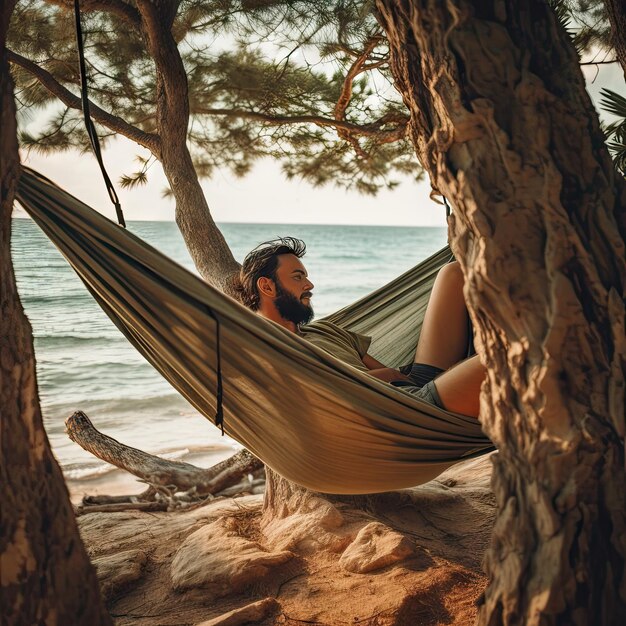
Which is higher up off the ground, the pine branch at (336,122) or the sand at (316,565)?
the pine branch at (336,122)

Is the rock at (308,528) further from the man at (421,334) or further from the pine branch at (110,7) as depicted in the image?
the pine branch at (110,7)

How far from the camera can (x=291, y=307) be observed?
2281 millimetres

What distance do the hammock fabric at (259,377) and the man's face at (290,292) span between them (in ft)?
1.93

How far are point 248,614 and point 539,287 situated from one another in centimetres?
109

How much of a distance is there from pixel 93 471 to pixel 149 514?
83.9 inches

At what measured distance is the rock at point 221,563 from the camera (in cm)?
193

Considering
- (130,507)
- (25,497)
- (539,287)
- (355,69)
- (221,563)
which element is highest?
(355,69)

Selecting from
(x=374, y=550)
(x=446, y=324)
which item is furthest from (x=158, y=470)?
(x=446, y=324)

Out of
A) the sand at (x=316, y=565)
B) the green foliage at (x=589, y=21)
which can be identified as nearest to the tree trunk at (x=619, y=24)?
the green foliage at (x=589, y=21)

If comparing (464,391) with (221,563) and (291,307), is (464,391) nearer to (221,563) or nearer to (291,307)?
(291,307)

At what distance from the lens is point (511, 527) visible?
115cm

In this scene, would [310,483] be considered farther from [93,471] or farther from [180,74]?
[93,471]

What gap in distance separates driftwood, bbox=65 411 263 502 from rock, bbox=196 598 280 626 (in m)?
1.46

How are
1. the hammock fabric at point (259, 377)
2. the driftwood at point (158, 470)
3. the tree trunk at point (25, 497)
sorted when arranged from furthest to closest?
the driftwood at point (158, 470)
the hammock fabric at point (259, 377)
the tree trunk at point (25, 497)
